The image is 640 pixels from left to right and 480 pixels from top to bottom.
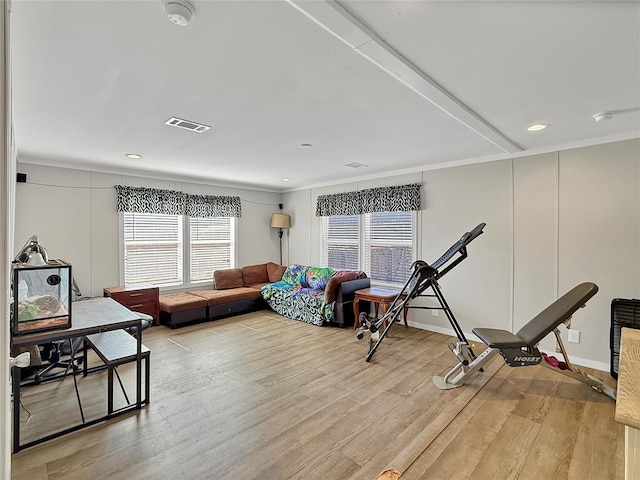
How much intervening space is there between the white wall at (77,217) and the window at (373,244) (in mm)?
3087

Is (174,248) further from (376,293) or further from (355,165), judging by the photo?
(376,293)

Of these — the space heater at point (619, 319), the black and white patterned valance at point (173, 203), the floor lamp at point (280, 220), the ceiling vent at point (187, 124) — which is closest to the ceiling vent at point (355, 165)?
the ceiling vent at point (187, 124)

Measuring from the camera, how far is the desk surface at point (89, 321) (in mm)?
1979

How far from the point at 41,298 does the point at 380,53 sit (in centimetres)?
255

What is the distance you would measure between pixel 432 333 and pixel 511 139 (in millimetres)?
2645

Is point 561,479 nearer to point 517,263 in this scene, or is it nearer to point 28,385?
point 517,263

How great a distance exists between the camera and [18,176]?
13.2 feet

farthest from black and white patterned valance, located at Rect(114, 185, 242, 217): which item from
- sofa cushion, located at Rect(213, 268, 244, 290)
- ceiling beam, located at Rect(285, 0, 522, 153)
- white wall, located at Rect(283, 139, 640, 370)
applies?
ceiling beam, located at Rect(285, 0, 522, 153)

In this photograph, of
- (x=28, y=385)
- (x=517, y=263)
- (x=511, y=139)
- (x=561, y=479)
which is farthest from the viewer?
(x=517, y=263)

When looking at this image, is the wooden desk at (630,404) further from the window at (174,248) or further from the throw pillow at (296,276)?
the window at (174,248)

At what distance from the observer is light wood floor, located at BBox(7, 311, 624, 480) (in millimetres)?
1927

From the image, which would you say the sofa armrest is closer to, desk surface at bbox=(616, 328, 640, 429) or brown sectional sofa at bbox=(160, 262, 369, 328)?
brown sectional sofa at bbox=(160, 262, 369, 328)

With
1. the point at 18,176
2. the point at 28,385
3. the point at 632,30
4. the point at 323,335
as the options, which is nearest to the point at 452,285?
the point at 323,335

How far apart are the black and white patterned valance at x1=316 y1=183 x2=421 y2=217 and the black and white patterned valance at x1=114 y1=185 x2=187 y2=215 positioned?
2.44 metres
